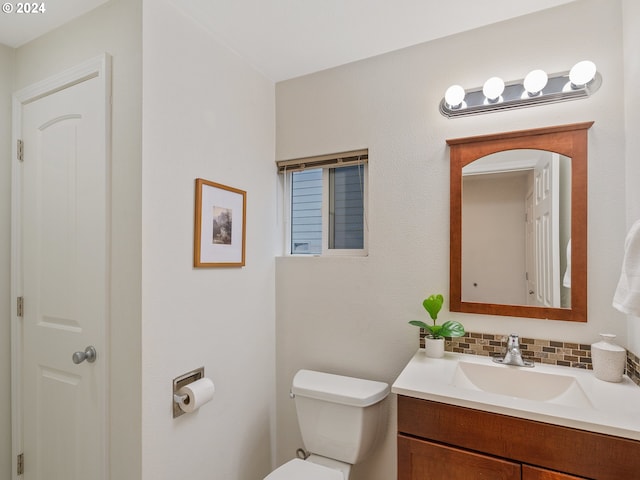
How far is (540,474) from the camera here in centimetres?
104

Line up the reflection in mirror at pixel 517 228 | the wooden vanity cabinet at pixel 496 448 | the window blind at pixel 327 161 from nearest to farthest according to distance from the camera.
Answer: the wooden vanity cabinet at pixel 496 448 → the reflection in mirror at pixel 517 228 → the window blind at pixel 327 161

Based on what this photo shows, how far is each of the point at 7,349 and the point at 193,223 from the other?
1.18m

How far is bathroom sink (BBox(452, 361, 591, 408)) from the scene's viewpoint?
129cm

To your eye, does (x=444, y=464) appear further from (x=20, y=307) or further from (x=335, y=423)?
(x=20, y=307)

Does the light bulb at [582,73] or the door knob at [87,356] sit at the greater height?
the light bulb at [582,73]

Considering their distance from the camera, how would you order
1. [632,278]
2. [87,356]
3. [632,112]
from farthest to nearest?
[87,356], [632,112], [632,278]

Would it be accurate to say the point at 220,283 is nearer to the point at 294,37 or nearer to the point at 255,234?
the point at 255,234

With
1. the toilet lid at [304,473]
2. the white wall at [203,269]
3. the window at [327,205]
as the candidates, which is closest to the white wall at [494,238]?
the window at [327,205]

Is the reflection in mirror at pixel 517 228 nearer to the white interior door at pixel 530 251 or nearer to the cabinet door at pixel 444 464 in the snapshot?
the white interior door at pixel 530 251

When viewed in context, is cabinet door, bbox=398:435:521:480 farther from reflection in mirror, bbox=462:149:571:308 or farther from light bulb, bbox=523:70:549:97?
light bulb, bbox=523:70:549:97

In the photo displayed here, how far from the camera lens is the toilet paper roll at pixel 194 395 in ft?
4.56

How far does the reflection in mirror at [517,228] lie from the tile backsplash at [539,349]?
0.16m

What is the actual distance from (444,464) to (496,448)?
186mm

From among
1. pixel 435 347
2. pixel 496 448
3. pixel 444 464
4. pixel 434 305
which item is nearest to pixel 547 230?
pixel 434 305
